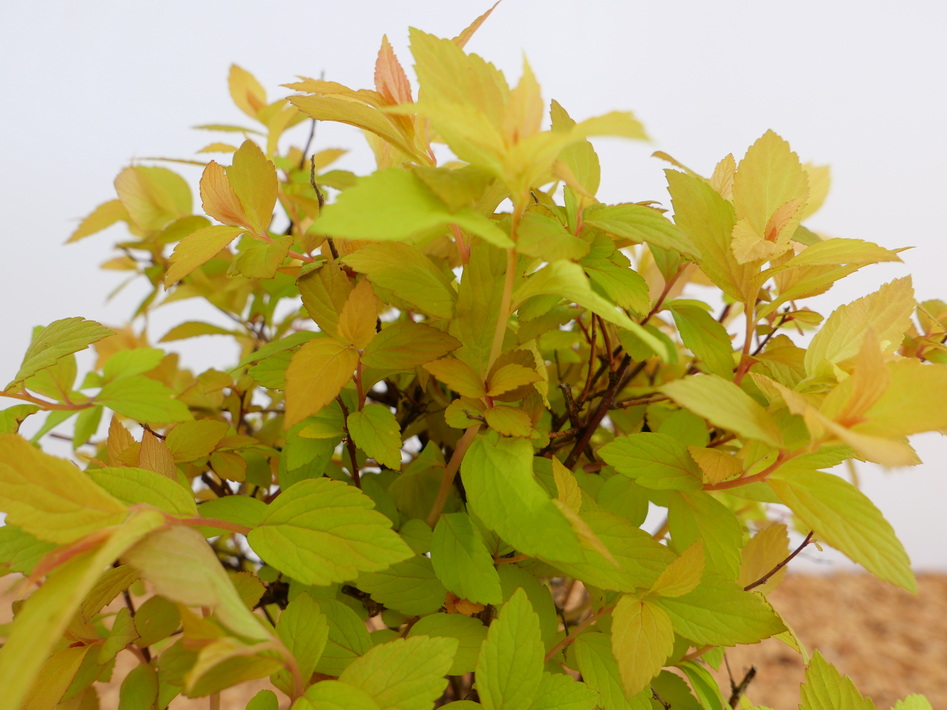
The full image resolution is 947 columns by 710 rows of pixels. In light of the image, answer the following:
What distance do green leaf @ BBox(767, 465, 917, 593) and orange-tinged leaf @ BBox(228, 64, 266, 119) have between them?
0.48 metres

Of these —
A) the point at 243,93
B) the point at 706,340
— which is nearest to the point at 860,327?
the point at 706,340

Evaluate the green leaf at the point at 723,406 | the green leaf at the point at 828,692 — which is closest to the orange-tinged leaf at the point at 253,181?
the green leaf at the point at 723,406

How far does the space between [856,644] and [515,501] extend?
1457 mm

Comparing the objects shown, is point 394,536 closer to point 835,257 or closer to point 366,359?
point 366,359

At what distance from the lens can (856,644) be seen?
1.34 metres

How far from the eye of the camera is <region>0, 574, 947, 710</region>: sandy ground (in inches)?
44.6

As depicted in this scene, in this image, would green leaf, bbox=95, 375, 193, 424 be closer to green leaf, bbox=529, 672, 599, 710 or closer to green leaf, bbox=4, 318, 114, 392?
green leaf, bbox=4, 318, 114, 392

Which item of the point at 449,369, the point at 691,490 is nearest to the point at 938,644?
the point at 691,490

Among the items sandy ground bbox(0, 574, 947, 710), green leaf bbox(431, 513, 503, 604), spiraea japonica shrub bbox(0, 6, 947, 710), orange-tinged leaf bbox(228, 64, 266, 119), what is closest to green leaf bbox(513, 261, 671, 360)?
spiraea japonica shrub bbox(0, 6, 947, 710)

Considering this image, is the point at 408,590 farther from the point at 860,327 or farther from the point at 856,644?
the point at 856,644

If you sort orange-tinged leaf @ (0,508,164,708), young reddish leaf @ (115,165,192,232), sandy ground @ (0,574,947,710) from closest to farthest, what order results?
orange-tinged leaf @ (0,508,164,708)
young reddish leaf @ (115,165,192,232)
sandy ground @ (0,574,947,710)

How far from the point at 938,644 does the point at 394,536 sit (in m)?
1.59

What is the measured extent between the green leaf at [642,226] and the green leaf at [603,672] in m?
0.19

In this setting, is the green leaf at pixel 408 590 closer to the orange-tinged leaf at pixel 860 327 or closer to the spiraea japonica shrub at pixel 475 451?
the spiraea japonica shrub at pixel 475 451
